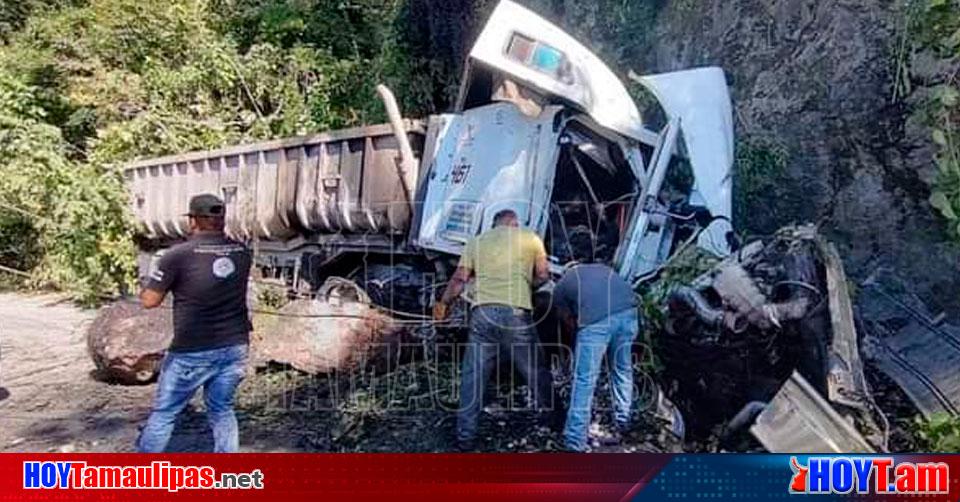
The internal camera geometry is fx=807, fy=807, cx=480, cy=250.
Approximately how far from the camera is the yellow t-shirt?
2.69 m

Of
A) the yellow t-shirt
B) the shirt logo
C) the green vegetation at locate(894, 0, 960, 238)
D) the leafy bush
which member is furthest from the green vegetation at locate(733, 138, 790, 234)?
the shirt logo

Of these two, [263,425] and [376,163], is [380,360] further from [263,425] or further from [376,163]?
[376,163]

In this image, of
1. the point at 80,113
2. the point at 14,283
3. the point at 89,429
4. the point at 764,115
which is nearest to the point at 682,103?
the point at 764,115

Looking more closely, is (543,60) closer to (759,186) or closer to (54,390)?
(759,186)

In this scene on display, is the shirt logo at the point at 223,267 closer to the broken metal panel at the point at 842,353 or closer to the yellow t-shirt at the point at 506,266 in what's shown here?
the yellow t-shirt at the point at 506,266

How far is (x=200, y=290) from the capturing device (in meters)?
2.42

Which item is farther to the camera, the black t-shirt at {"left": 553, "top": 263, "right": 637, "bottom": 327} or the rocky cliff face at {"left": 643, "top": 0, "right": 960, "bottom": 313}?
the rocky cliff face at {"left": 643, "top": 0, "right": 960, "bottom": 313}

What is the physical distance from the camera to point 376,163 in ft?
13.7

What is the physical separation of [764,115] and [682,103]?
3.01 feet

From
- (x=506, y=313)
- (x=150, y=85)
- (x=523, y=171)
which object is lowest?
(x=506, y=313)

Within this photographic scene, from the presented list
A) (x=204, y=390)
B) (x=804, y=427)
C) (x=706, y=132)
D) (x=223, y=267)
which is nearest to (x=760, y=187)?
(x=706, y=132)

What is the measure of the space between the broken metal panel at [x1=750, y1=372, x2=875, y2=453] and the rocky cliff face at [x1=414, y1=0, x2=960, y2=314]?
3.30 ft

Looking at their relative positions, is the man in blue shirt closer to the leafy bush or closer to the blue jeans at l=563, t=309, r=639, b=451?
the blue jeans at l=563, t=309, r=639, b=451

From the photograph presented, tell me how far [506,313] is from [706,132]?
4.31 feet
